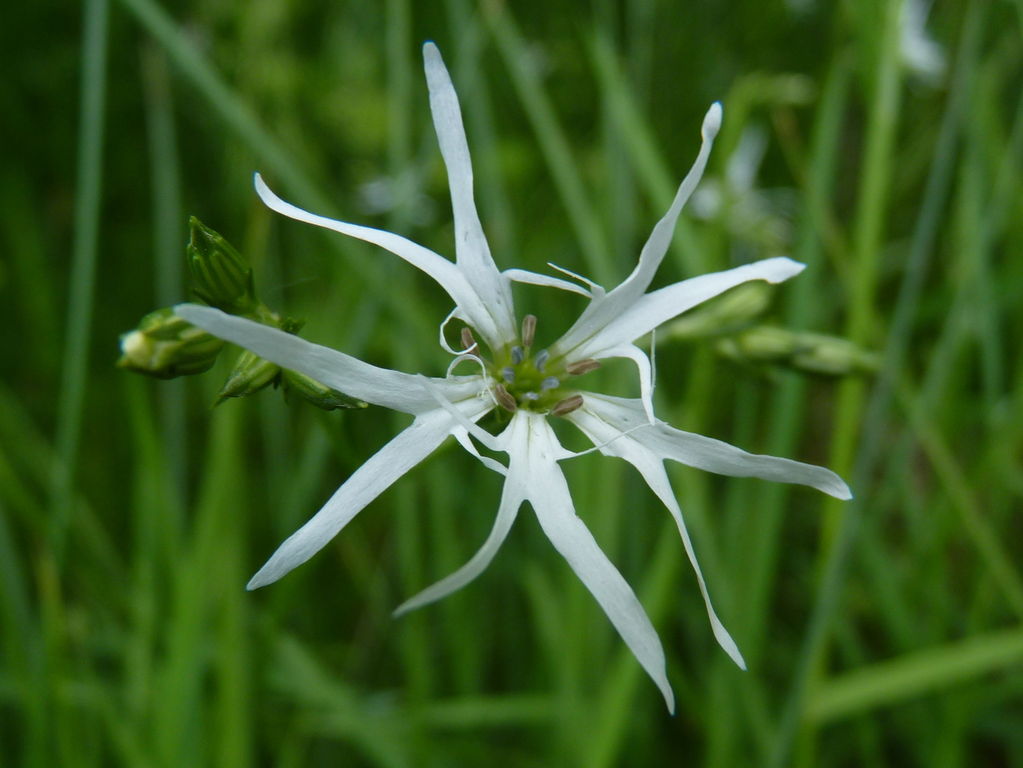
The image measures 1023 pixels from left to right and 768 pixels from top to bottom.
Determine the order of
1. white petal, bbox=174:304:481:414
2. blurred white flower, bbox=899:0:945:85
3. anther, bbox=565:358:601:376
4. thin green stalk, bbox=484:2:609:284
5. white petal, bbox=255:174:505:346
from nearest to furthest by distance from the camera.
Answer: white petal, bbox=174:304:481:414 < white petal, bbox=255:174:505:346 < anther, bbox=565:358:601:376 < thin green stalk, bbox=484:2:609:284 < blurred white flower, bbox=899:0:945:85

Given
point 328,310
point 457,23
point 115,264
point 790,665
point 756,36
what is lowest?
point 790,665

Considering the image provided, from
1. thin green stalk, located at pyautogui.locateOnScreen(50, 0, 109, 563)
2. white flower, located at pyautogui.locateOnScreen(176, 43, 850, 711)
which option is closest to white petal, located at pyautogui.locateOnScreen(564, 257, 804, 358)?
white flower, located at pyautogui.locateOnScreen(176, 43, 850, 711)

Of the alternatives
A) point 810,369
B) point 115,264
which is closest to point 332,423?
point 810,369

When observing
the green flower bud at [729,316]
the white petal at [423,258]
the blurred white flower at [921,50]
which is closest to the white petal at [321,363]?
the white petal at [423,258]

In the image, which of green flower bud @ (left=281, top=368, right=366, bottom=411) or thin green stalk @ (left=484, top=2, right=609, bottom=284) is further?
thin green stalk @ (left=484, top=2, right=609, bottom=284)

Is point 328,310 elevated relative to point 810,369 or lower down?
elevated

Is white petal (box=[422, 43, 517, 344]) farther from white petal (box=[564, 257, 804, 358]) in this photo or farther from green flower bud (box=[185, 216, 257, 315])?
green flower bud (box=[185, 216, 257, 315])

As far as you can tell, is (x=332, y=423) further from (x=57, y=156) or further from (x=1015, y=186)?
(x=57, y=156)
